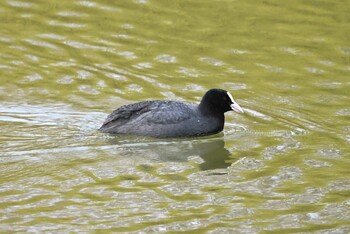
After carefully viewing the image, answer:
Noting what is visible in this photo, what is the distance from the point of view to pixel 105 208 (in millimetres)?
8648

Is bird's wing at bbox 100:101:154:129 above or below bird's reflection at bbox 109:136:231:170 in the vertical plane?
above

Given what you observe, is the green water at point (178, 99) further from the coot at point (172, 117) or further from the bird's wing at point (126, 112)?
the bird's wing at point (126, 112)

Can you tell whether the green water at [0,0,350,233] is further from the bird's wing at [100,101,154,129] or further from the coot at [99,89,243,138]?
the bird's wing at [100,101,154,129]

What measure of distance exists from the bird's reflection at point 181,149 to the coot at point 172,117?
0.33ft

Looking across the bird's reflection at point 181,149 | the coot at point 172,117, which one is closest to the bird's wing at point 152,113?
the coot at point 172,117

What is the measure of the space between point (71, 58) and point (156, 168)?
12.9 ft

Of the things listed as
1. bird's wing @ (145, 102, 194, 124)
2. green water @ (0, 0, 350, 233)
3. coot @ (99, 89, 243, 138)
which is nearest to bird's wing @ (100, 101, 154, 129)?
coot @ (99, 89, 243, 138)

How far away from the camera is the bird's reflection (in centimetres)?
1030

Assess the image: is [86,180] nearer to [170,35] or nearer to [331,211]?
[331,211]

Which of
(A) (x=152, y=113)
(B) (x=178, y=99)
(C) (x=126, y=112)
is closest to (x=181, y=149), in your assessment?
(A) (x=152, y=113)

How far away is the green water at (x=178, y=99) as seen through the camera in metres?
8.62

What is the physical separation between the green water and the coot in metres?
0.12

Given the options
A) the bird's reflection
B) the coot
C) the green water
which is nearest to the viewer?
the green water

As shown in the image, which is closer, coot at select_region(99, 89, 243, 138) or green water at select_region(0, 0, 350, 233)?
green water at select_region(0, 0, 350, 233)
